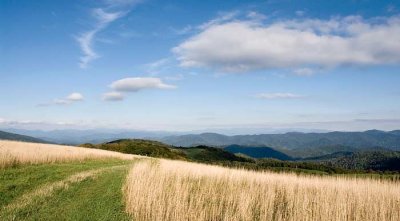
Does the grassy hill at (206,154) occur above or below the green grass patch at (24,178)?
below

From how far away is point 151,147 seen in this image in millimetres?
111875

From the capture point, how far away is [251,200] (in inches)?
542

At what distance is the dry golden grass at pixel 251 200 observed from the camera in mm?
12805

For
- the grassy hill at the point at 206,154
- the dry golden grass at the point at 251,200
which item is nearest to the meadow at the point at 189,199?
the dry golden grass at the point at 251,200

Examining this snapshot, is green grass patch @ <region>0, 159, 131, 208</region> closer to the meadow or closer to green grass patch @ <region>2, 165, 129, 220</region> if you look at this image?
the meadow

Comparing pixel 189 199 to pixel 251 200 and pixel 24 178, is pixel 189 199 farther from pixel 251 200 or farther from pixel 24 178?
pixel 24 178

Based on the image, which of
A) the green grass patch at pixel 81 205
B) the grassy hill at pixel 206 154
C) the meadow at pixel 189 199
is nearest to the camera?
the green grass patch at pixel 81 205

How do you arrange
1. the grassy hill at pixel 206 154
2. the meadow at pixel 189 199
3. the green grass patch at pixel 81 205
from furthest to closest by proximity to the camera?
the grassy hill at pixel 206 154
the meadow at pixel 189 199
the green grass patch at pixel 81 205

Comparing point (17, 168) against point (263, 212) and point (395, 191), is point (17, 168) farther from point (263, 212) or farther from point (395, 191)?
point (395, 191)

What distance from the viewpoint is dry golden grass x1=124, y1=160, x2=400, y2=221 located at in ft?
42.0

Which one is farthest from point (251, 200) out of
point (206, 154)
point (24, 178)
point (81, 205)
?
point (206, 154)

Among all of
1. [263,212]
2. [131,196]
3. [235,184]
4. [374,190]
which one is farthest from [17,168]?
[374,190]

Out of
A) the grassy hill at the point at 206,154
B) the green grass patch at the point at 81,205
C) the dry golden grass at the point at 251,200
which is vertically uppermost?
the dry golden grass at the point at 251,200

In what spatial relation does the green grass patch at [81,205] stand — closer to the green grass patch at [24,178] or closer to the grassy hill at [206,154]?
the green grass patch at [24,178]
